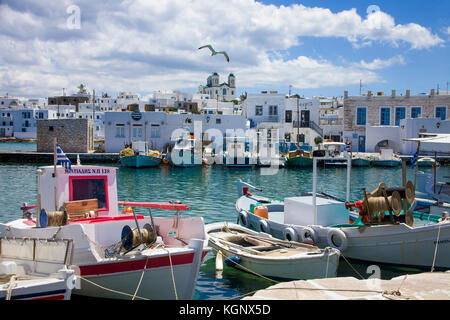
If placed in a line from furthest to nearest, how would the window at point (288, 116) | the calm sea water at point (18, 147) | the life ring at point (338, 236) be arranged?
1. the calm sea water at point (18, 147)
2. the window at point (288, 116)
3. the life ring at point (338, 236)

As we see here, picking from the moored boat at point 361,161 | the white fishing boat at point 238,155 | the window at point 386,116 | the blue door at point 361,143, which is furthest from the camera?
the blue door at point 361,143

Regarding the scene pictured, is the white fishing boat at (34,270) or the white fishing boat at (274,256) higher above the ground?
the white fishing boat at (34,270)

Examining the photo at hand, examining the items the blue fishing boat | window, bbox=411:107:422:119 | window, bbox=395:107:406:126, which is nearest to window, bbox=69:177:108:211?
the blue fishing boat

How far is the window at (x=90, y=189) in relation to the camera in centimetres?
1055

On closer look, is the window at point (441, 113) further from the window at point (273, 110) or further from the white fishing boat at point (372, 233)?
the white fishing boat at point (372, 233)

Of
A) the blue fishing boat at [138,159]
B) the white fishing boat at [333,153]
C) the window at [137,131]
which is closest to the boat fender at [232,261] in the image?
the blue fishing boat at [138,159]

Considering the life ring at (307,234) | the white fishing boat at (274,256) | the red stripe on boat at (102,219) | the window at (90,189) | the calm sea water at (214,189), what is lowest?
the calm sea water at (214,189)

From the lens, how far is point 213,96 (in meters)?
134

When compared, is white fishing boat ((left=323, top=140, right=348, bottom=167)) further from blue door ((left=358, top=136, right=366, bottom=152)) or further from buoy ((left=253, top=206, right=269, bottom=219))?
buoy ((left=253, top=206, right=269, bottom=219))

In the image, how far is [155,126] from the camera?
55156mm
